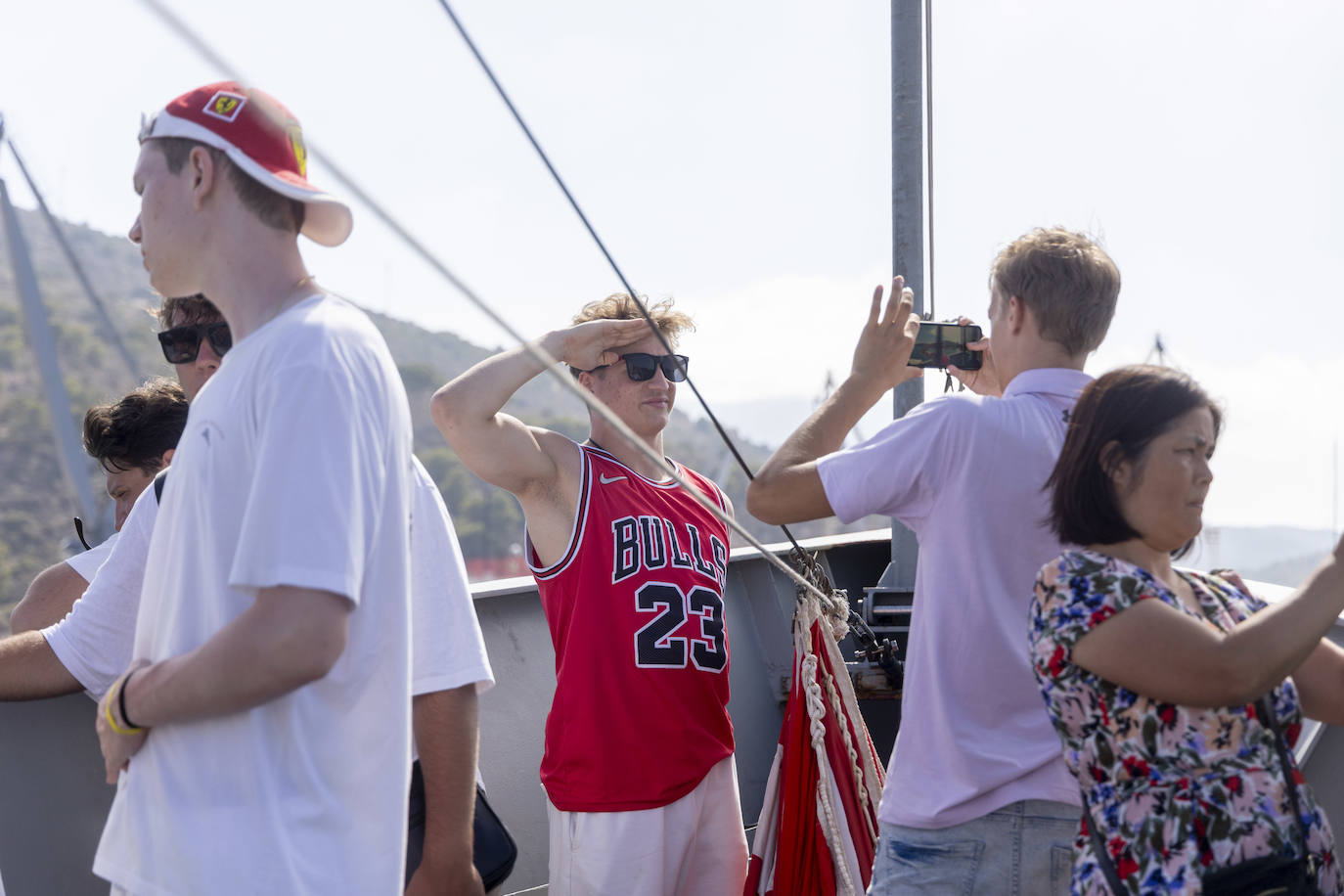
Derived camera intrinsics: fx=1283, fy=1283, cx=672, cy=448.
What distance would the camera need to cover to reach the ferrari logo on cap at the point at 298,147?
1.66 m

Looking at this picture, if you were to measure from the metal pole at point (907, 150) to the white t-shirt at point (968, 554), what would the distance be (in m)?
1.31

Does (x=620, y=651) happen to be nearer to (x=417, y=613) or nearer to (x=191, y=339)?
(x=417, y=613)

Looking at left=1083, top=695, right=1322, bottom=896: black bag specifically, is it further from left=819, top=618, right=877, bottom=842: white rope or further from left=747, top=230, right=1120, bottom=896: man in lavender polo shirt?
left=819, top=618, right=877, bottom=842: white rope

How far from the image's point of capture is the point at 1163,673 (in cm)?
160

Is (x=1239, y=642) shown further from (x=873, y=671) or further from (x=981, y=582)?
(x=873, y=671)

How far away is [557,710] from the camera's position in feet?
9.38

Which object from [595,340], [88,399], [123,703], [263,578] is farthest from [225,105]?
[88,399]

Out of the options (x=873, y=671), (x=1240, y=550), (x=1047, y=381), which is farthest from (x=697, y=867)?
(x=1240, y=550)

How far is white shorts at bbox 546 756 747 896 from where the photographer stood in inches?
108

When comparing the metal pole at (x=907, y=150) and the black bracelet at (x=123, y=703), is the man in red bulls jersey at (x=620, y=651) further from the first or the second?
the black bracelet at (x=123, y=703)

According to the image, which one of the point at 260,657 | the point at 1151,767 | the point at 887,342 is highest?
the point at 887,342

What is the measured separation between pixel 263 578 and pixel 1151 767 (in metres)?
1.12

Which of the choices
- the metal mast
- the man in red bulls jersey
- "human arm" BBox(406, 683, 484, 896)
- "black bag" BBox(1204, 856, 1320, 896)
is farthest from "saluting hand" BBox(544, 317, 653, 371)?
"black bag" BBox(1204, 856, 1320, 896)

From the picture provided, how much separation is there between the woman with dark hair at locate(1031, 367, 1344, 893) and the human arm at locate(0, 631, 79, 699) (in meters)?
1.53
